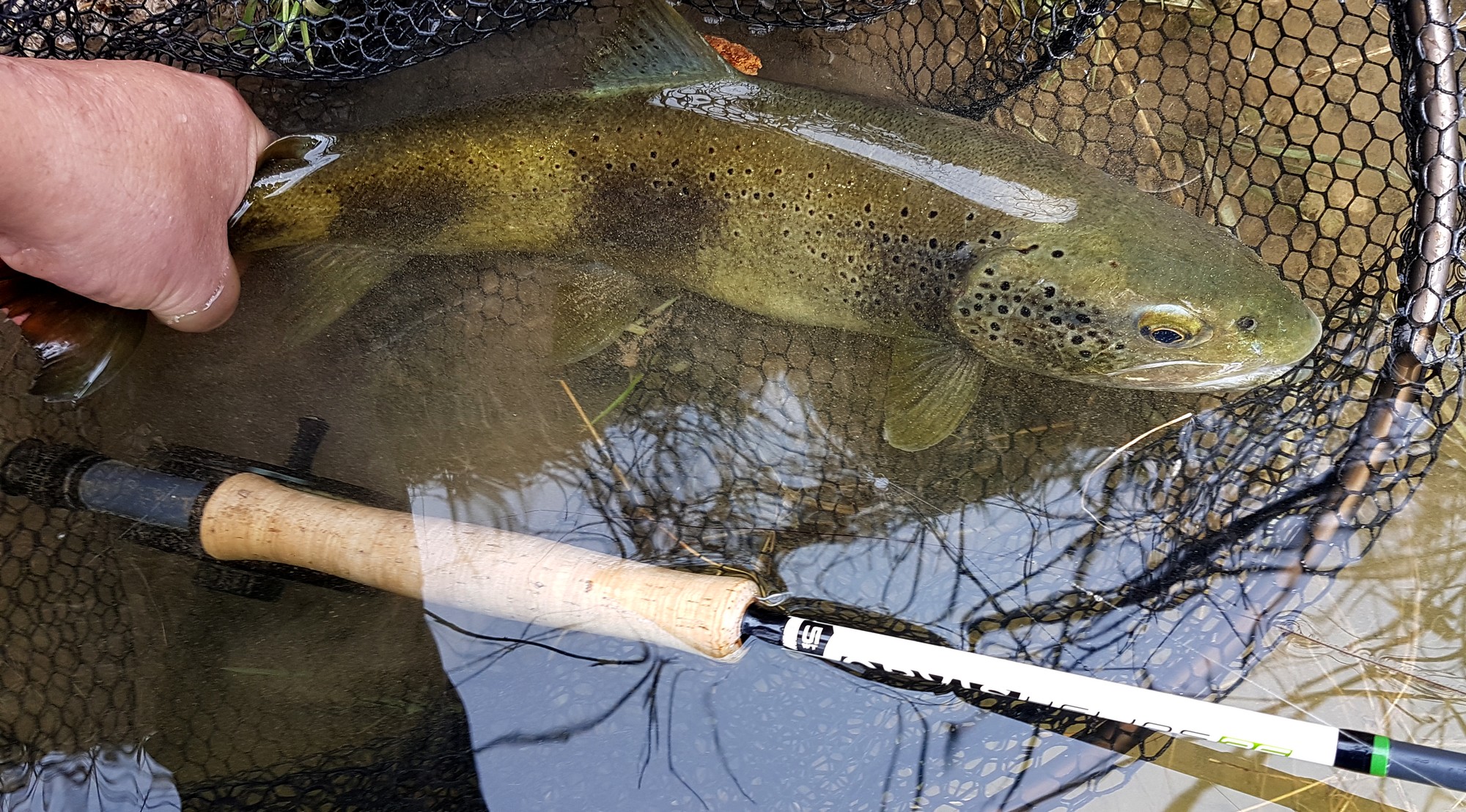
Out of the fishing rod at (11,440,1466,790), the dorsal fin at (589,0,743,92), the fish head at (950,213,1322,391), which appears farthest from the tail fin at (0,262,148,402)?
the fish head at (950,213,1322,391)

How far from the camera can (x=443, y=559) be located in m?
2.22

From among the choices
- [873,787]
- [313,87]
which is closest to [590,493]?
[873,787]

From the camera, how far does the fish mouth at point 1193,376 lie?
7.00ft

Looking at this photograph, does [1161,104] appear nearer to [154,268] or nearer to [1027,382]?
[1027,382]

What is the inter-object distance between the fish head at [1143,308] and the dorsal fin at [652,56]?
0.89m

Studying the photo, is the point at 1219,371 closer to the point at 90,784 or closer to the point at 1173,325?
the point at 1173,325

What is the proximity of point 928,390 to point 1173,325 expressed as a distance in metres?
0.64

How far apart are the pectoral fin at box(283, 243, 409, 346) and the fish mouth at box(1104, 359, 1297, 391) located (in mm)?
2070

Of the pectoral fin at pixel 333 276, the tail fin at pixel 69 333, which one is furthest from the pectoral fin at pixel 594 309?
the tail fin at pixel 69 333

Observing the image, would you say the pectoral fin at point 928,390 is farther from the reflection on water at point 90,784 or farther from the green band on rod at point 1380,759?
the reflection on water at point 90,784

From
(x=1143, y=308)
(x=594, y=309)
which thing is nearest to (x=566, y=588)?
(x=594, y=309)

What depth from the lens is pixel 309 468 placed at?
2615 millimetres

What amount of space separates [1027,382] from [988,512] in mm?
406

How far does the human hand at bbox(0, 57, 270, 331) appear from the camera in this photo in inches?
73.7
